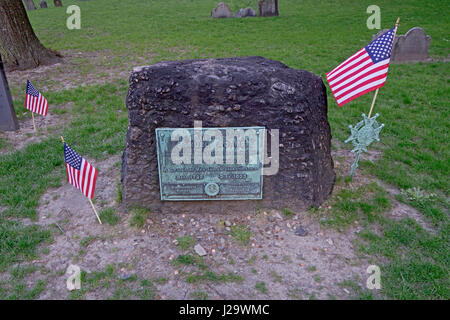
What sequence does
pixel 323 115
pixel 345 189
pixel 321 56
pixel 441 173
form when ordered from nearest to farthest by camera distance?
pixel 323 115, pixel 345 189, pixel 441 173, pixel 321 56

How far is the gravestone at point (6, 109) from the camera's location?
21.1 ft

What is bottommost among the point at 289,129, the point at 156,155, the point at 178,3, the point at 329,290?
the point at 329,290

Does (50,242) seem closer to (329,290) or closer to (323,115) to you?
(329,290)

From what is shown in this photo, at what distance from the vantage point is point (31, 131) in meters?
6.72

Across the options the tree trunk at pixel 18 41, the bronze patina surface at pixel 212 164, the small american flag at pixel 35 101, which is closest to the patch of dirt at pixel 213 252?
the bronze patina surface at pixel 212 164

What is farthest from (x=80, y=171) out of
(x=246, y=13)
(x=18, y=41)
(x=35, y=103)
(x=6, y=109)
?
(x=246, y=13)

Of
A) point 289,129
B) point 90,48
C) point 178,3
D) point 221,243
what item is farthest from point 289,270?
point 178,3

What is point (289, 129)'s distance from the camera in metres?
4.06

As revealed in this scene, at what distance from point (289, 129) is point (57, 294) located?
3031mm

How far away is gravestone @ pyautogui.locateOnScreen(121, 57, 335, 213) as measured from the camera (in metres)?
3.96

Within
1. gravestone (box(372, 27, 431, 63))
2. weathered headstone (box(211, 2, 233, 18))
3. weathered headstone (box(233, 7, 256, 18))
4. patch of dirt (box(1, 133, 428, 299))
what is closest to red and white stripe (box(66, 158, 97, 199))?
patch of dirt (box(1, 133, 428, 299))

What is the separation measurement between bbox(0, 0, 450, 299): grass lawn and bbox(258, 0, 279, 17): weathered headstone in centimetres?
82

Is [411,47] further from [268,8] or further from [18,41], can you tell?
[18,41]

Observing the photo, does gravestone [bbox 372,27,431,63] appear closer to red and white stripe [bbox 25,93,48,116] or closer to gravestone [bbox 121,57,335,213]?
gravestone [bbox 121,57,335,213]
